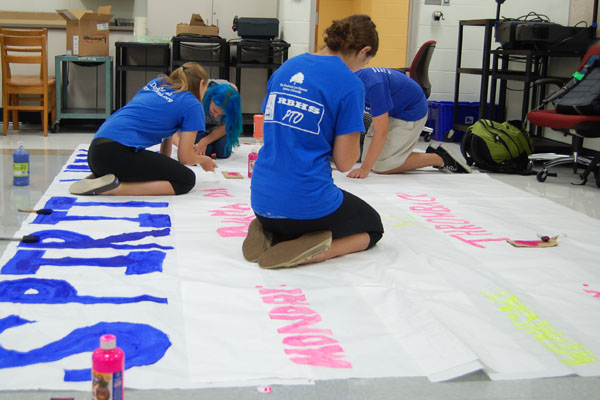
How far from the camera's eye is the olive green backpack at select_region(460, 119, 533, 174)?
4945 millimetres

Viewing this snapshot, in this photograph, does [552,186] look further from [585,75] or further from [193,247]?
[193,247]

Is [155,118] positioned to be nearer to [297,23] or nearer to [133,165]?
[133,165]

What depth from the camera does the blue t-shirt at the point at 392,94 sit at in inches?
161

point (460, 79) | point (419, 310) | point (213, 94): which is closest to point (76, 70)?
point (213, 94)

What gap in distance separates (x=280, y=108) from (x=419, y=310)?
2.88 ft

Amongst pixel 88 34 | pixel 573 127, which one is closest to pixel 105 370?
pixel 573 127

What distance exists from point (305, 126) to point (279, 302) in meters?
0.65

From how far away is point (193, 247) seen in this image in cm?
272

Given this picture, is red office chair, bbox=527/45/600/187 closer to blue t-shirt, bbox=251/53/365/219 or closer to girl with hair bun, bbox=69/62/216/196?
girl with hair bun, bbox=69/62/216/196

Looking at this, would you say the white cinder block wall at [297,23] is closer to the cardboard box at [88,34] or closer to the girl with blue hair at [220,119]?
the cardboard box at [88,34]

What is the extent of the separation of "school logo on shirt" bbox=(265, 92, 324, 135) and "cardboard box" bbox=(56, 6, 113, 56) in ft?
15.5

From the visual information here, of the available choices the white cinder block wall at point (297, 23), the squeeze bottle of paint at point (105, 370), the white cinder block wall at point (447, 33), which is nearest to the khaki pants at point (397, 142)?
the white cinder block wall at point (447, 33)

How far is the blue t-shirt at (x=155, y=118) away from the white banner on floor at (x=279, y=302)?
0.39 meters

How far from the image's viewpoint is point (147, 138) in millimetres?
3566
